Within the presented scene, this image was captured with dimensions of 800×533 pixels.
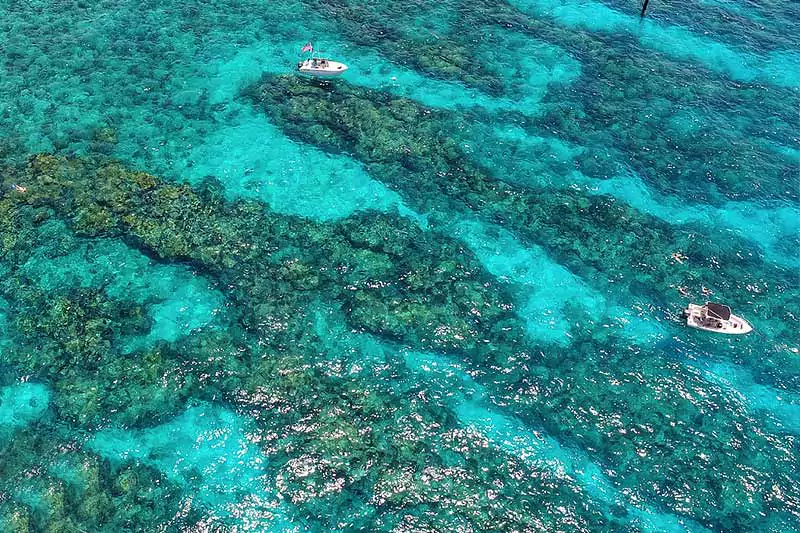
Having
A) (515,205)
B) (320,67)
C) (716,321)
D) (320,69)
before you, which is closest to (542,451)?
(716,321)

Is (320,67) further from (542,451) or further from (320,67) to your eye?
(542,451)

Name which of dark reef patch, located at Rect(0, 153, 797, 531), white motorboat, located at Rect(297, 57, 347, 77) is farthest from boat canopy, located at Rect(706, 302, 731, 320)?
white motorboat, located at Rect(297, 57, 347, 77)

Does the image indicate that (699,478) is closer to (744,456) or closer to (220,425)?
(744,456)

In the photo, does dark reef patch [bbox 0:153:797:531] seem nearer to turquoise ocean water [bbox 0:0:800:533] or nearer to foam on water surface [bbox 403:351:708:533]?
turquoise ocean water [bbox 0:0:800:533]

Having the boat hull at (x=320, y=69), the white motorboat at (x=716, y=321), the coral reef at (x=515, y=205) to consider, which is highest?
the boat hull at (x=320, y=69)

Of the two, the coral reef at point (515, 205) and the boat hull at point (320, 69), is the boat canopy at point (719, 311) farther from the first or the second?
the boat hull at point (320, 69)

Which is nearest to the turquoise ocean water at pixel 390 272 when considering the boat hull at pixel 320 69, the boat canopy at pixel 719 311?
the boat hull at pixel 320 69

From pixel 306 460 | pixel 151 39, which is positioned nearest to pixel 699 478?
pixel 306 460
